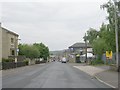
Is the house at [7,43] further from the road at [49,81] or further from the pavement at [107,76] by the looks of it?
the road at [49,81]

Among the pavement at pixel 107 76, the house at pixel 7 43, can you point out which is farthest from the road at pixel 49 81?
the house at pixel 7 43

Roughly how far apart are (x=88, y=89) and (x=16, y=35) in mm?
87570

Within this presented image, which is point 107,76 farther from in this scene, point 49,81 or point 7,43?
point 7,43

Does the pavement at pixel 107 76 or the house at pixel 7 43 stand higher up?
the house at pixel 7 43

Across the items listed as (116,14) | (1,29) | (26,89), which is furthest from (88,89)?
(1,29)

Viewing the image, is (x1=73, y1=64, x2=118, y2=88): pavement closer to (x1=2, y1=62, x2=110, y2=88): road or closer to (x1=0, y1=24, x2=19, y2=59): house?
(x1=2, y1=62, x2=110, y2=88): road

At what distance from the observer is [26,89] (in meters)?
18.4

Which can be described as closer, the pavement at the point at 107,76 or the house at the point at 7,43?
the pavement at the point at 107,76

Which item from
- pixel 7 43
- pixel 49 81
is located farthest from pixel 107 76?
pixel 7 43

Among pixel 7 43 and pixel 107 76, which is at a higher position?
pixel 7 43

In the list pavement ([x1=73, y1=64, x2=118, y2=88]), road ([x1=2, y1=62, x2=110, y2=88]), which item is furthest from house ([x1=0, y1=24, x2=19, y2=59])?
road ([x1=2, y1=62, x2=110, y2=88])

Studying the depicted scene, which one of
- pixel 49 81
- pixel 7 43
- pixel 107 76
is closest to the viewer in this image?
pixel 49 81

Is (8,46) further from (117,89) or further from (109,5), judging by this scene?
(117,89)

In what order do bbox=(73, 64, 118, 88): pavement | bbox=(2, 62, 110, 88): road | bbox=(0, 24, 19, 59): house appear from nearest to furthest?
bbox=(2, 62, 110, 88): road < bbox=(73, 64, 118, 88): pavement < bbox=(0, 24, 19, 59): house
